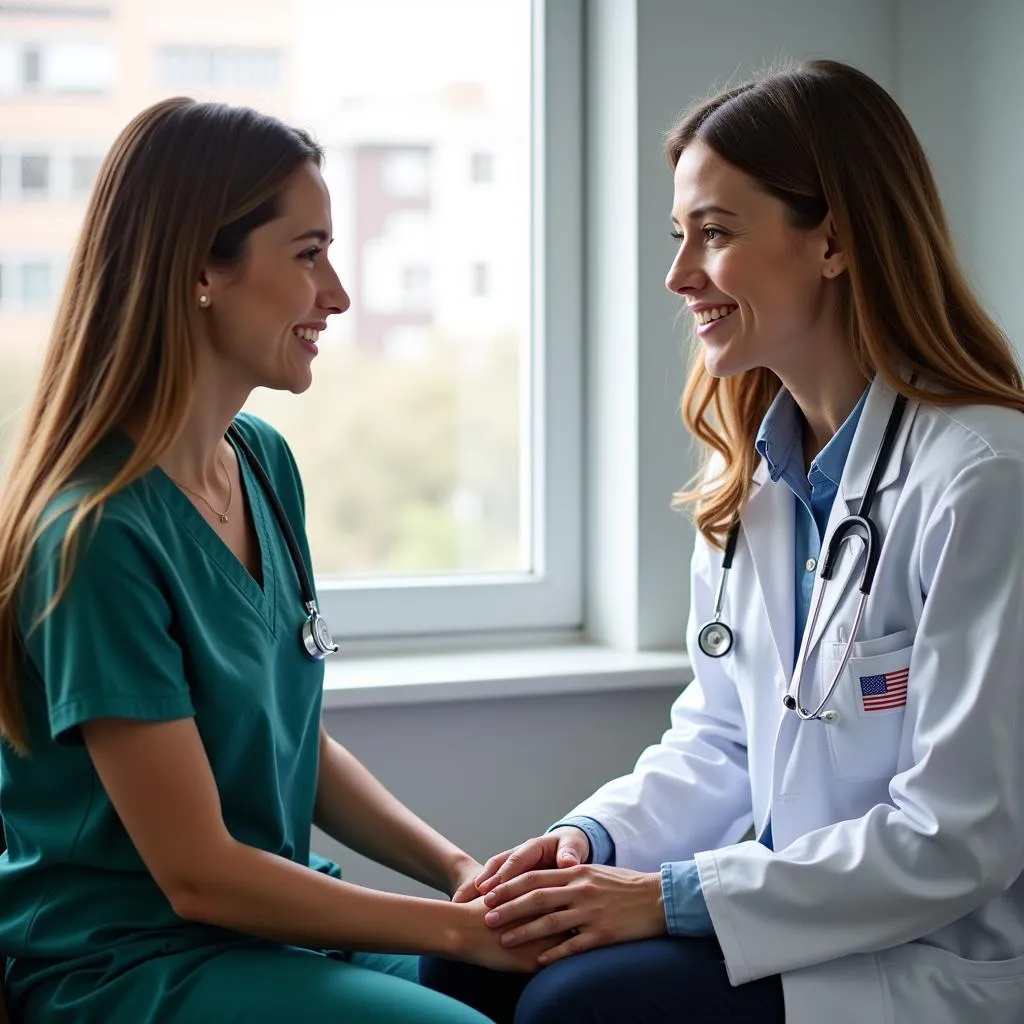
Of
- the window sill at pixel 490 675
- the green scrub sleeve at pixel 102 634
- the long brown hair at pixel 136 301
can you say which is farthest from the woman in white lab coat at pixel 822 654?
the long brown hair at pixel 136 301

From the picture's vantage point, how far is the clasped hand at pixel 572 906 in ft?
4.33

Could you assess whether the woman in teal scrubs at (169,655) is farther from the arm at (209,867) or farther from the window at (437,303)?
the window at (437,303)

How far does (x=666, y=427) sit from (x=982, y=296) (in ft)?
1.72

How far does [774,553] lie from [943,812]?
15.0 inches

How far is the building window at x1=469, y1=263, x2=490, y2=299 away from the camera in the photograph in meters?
2.23

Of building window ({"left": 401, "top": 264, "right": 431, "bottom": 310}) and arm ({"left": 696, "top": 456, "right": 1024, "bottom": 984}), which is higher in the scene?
building window ({"left": 401, "top": 264, "right": 431, "bottom": 310})

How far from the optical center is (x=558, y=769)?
202cm

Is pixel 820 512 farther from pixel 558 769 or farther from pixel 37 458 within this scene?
pixel 37 458

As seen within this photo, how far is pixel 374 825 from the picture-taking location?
60.2 inches

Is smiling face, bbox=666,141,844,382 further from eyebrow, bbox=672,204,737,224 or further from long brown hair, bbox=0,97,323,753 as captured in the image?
long brown hair, bbox=0,97,323,753

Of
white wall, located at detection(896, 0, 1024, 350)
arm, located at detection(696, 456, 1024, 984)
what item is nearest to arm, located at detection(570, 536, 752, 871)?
arm, located at detection(696, 456, 1024, 984)

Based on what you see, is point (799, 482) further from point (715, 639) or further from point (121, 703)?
point (121, 703)

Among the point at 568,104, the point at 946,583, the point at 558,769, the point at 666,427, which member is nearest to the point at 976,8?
the point at 568,104

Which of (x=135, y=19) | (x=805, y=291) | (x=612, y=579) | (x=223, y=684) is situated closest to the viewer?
(x=223, y=684)
